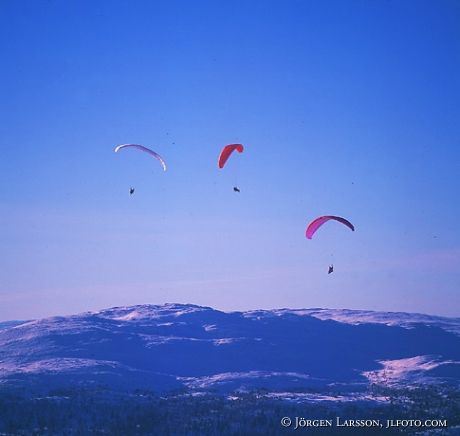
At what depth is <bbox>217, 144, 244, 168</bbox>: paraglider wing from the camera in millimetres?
76062

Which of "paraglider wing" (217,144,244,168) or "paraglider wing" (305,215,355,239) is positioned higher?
"paraglider wing" (217,144,244,168)

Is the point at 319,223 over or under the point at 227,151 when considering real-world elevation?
under

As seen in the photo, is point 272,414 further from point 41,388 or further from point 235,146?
point 235,146

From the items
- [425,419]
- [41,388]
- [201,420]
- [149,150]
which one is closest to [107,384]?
[41,388]

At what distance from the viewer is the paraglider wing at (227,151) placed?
76062 mm

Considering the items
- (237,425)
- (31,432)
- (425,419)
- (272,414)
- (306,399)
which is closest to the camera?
(31,432)

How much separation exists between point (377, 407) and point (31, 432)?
99.7 meters

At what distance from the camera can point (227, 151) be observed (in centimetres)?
7750

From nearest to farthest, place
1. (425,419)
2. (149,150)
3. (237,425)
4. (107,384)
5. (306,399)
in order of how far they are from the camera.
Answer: (149,150) < (237,425) < (425,419) < (306,399) < (107,384)

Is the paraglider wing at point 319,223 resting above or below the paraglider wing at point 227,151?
below

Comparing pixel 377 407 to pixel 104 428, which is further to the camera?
pixel 377 407

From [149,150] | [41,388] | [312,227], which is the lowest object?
[41,388]

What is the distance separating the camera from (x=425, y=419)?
155 m

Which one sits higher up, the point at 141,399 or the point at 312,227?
the point at 312,227
